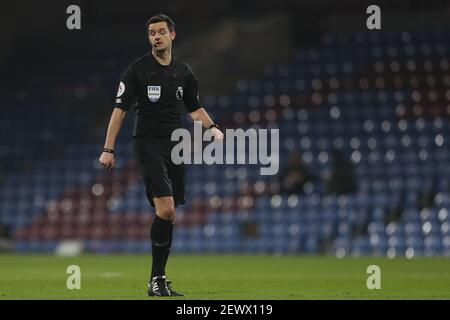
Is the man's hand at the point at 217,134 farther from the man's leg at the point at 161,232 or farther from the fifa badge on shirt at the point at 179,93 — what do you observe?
the man's leg at the point at 161,232

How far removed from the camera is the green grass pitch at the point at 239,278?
874 centimetres

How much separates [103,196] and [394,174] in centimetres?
588

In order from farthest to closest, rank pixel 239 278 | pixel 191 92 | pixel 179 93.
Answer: pixel 239 278
pixel 191 92
pixel 179 93

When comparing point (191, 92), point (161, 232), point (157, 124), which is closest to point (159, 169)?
point (157, 124)

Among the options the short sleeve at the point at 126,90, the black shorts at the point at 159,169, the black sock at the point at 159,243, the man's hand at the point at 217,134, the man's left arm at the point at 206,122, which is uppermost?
the short sleeve at the point at 126,90

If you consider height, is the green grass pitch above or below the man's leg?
below

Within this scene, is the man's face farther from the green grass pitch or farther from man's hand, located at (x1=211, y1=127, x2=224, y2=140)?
the green grass pitch

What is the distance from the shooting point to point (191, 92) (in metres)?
8.73

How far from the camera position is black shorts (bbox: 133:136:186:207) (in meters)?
8.34

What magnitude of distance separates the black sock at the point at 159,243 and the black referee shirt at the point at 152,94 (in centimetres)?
71

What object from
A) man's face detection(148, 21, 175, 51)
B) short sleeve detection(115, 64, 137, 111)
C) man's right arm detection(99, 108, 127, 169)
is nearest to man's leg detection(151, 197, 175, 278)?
man's right arm detection(99, 108, 127, 169)

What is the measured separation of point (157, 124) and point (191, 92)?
456 millimetres

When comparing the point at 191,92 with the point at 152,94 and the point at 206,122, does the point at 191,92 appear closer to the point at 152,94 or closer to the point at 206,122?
the point at 206,122

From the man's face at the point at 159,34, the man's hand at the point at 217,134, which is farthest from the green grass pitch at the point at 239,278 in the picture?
the man's face at the point at 159,34
